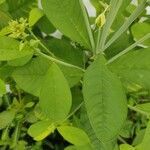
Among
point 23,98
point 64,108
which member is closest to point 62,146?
point 23,98

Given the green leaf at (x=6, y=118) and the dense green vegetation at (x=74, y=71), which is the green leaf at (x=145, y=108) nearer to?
the dense green vegetation at (x=74, y=71)

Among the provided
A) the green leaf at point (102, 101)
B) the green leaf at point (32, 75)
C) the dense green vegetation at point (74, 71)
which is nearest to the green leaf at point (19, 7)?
the dense green vegetation at point (74, 71)

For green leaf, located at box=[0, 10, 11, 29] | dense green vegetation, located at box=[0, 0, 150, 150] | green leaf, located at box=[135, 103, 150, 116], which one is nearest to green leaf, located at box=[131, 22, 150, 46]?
dense green vegetation, located at box=[0, 0, 150, 150]

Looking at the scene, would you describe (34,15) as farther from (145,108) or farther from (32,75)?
(145,108)

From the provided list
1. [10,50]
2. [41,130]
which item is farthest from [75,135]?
[10,50]

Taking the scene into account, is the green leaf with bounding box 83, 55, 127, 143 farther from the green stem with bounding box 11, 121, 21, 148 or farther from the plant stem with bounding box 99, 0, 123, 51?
the green stem with bounding box 11, 121, 21, 148

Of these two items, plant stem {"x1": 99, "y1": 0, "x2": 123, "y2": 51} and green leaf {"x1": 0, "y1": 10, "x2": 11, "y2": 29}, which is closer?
plant stem {"x1": 99, "y1": 0, "x2": 123, "y2": 51}
